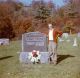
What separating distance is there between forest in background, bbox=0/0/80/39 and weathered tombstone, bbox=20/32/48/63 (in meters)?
30.1

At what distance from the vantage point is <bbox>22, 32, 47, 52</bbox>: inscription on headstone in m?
14.8

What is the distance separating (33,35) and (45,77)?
14.6 feet

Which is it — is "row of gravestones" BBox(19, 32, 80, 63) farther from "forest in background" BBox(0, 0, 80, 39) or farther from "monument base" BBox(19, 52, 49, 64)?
"forest in background" BBox(0, 0, 80, 39)

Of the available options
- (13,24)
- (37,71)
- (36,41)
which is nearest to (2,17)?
(13,24)

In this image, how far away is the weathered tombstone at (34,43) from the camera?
1473 centimetres

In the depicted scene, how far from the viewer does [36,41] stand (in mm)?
14859

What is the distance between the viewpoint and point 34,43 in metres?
14.9

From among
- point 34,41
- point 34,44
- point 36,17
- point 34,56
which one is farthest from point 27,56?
point 36,17

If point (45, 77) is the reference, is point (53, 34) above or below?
above

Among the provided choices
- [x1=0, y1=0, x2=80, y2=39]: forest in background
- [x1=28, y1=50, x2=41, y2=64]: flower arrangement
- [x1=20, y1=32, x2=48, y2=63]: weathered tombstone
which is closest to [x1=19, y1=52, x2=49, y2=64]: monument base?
[x1=20, y1=32, x2=48, y2=63]: weathered tombstone

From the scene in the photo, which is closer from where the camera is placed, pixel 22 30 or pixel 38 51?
pixel 38 51

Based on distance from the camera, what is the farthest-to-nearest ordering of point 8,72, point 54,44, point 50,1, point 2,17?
1. point 50,1
2. point 2,17
3. point 54,44
4. point 8,72

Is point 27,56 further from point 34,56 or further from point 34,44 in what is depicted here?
point 34,44

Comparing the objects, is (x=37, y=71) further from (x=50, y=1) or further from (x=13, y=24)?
(x=50, y=1)
